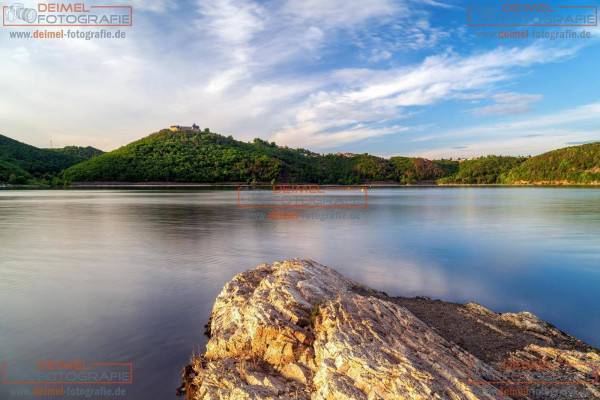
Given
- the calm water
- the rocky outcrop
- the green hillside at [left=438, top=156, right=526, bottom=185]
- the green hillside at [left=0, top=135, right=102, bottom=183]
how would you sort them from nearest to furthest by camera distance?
the rocky outcrop, the calm water, the green hillside at [left=0, top=135, right=102, bottom=183], the green hillside at [left=438, top=156, right=526, bottom=185]

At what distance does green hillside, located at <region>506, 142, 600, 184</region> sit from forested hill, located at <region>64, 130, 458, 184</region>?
3899 centimetres

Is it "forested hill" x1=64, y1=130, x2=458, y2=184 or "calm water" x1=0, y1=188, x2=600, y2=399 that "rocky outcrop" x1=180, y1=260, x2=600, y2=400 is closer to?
"calm water" x1=0, y1=188, x2=600, y2=399

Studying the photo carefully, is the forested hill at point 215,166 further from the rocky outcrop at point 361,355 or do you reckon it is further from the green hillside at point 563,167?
the rocky outcrop at point 361,355

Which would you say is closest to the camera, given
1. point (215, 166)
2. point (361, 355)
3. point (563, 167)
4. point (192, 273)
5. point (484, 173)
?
point (361, 355)

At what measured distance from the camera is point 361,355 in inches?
207

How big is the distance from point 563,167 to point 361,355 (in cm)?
19150

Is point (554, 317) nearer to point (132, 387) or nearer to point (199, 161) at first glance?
point (132, 387)

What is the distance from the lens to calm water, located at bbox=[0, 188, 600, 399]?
8.33 meters

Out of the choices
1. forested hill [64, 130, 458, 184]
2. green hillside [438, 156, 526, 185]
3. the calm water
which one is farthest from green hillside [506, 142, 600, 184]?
the calm water

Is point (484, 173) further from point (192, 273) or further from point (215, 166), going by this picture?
point (192, 273)

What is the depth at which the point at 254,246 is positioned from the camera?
71.3ft

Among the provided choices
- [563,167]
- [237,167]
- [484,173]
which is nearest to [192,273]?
[237,167]

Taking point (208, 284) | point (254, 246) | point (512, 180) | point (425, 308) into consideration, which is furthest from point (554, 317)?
point (512, 180)

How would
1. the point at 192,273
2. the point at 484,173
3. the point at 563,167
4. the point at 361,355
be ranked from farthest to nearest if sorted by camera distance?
the point at 484,173 → the point at 563,167 → the point at 192,273 → the point at 361,355
